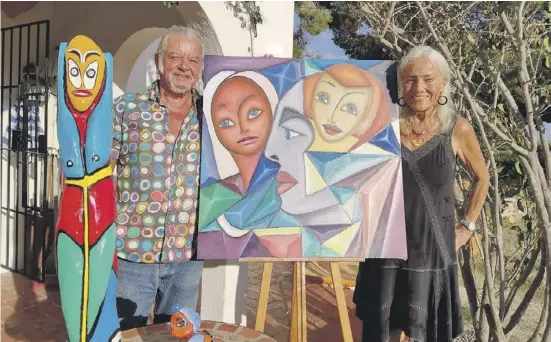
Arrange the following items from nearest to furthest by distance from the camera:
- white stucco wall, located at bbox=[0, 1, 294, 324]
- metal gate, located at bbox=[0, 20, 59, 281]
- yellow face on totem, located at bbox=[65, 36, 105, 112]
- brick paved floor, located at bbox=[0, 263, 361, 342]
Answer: yellow face on totem, located at bbox=[65, 36, 105, 112], white stucco wall, located at bbox=[0, 1, 294, 324], brick paved floor, located at bbox=[0, 263, 361, 342], metal gate, located at bbox=[0, 20, 59, 281]

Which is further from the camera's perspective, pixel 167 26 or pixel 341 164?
pixel 167 26

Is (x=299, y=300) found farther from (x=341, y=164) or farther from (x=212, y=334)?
(x=341, y=164)

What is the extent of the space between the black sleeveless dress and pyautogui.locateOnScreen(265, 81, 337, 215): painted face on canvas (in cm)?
37

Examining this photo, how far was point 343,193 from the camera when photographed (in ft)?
7.06

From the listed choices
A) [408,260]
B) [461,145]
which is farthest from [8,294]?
[461,145]

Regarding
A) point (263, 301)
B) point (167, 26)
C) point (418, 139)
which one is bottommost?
point (263, 301)

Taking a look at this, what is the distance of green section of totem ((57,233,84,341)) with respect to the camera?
1.41 metres

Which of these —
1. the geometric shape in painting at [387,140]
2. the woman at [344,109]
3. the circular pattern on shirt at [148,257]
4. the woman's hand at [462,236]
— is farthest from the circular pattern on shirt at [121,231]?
the woman's hand at [462,236]

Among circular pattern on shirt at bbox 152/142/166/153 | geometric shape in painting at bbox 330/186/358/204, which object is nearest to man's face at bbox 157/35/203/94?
circular pattern on shirt at bbox 152/142/166/153

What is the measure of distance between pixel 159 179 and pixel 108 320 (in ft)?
2.08

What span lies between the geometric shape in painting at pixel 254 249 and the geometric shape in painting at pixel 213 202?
7.2 inches

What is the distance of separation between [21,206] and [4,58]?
1.38 meters

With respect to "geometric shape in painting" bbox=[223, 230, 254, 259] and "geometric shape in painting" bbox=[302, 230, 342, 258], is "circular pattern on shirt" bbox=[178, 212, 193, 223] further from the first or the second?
"geometric shape in painting" bbox=[302, 230, 342, 258]

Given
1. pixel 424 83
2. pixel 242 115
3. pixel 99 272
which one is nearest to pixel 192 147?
pixel 242 115
